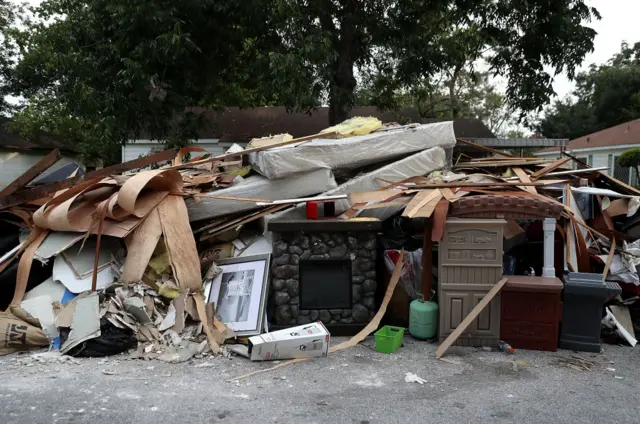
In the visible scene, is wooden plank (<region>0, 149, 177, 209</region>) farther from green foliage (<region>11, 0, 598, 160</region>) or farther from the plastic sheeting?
green foliage (<region>11, 0, 598, 160</region>)

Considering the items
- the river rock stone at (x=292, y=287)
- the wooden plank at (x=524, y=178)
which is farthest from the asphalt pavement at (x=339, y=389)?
the wooden plank at (x=524, y=178)

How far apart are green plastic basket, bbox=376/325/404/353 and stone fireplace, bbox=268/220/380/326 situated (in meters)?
0.54

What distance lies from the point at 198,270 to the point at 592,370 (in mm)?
4366

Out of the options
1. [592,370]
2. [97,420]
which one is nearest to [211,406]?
[97,420]

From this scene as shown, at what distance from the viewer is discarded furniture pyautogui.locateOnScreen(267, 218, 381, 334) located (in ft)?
19.9

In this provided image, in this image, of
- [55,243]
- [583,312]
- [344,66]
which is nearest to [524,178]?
[583,312]

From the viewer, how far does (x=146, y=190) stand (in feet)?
22.1

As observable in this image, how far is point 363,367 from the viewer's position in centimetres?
509

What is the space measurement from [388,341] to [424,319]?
0.56 m

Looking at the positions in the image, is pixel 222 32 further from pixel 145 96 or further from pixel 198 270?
pixel 198 270

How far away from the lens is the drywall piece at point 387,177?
683 cm

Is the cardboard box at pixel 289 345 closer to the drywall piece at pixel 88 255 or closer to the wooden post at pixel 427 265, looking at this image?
the wooden post at pixel 427 265

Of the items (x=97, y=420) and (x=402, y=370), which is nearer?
(x=97, y=420)

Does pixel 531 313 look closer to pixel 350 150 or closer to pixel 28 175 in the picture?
pixel 350 150
